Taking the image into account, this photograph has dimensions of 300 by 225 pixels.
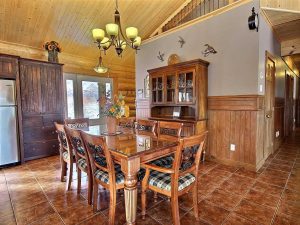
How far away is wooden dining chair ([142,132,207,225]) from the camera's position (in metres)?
1.47

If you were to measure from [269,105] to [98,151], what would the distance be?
3.39 metres

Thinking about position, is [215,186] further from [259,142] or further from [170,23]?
[170,23]

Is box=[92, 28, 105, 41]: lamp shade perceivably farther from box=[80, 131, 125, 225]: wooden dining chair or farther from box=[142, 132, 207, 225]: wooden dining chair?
box=[142, 132, 207, 225]: wooden dining chair

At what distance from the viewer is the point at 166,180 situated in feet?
5.26

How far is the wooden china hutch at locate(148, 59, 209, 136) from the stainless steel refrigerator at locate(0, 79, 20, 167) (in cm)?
269

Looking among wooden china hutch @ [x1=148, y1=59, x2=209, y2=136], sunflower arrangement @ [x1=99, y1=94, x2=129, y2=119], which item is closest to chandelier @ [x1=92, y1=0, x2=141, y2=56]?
sunflower arrangement @ [x1=99, y1=94, x2=129, y2=119]

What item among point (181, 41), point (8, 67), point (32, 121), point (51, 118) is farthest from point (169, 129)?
point (8, 67)

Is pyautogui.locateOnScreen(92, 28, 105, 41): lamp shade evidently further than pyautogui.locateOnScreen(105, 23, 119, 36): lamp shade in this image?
Yes

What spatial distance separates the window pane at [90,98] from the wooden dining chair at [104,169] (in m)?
3.38

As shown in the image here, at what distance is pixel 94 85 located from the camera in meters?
5.32

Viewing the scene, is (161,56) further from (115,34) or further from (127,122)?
(115,34)

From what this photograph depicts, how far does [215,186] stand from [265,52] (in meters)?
2.46

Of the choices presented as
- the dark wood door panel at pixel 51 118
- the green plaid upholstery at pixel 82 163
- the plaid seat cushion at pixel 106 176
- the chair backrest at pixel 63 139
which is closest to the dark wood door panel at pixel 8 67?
the dark wood door panel at pixel 51 118

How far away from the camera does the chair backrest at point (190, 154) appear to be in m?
1.45
